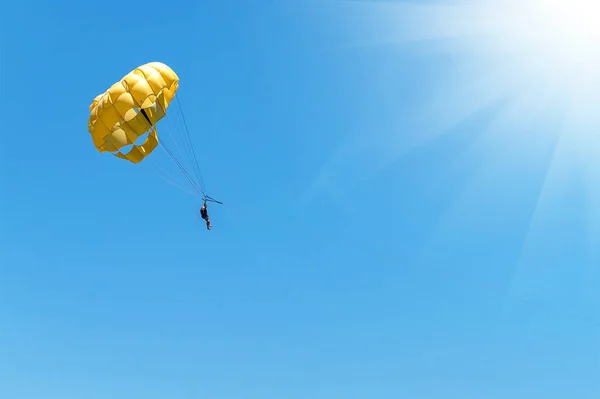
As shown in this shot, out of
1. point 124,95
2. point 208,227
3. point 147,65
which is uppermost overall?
point 147,65

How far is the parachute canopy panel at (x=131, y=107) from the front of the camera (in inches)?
1233

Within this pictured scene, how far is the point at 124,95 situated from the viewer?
31156 mm

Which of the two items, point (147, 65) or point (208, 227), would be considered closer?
point (147, 65)

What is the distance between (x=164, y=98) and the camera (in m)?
33.7

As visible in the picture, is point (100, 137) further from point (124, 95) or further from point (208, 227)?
point (208, 227)

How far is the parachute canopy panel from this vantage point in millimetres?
31312

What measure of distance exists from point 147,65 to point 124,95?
125 inches

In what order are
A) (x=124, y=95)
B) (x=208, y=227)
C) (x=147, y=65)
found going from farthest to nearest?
(x=208, y=227) < (x=147, y=65) < (x=124, y=95)

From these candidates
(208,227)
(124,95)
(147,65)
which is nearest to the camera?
(124,95)

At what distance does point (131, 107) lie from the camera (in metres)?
31.2

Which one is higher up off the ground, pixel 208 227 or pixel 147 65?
pixel 147 65

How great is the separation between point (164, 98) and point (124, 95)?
305 centimetres

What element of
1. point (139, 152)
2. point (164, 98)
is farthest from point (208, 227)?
point (164, 98)

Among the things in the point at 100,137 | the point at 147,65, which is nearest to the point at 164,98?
the point at 147,65
